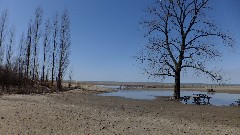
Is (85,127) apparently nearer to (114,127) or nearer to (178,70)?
(114,127)

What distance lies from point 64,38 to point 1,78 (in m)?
18.2

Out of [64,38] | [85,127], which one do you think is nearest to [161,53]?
[85,127]

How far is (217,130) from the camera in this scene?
12.4 m

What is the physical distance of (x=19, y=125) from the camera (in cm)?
1230

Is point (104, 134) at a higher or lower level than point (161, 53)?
lower

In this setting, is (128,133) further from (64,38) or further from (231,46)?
(64,38)

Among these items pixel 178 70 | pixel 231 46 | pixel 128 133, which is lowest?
pixel 128 133

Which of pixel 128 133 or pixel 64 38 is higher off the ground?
pixel 64 38

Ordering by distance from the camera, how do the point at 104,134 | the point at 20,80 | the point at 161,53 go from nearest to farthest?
the point at 104,134
the point at 161,53
the point at 20,80

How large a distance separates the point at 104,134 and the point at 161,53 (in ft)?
75.9

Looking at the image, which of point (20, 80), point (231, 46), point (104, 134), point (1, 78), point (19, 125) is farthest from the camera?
point (20, 80)

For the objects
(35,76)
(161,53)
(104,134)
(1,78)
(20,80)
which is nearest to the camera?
(104,134)

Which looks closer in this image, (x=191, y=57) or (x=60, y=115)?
(x=60, y=115)

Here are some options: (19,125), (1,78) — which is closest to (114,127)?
(19,125)
